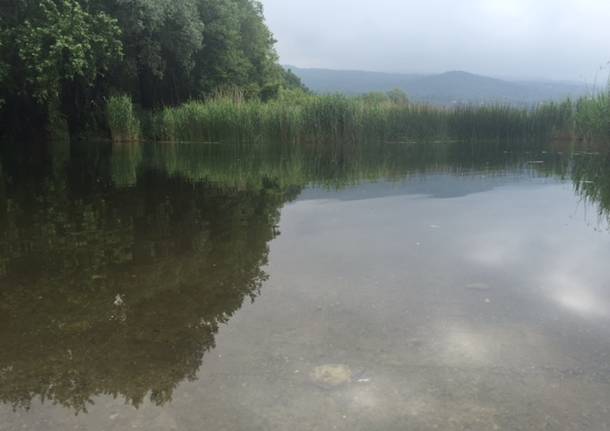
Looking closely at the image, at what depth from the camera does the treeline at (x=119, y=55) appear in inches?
656

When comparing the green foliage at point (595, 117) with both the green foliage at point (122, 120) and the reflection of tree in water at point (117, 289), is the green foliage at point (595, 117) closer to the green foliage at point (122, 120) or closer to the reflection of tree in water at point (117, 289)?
the reflection of tree in water at point (117, 289)

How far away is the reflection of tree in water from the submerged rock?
0.58 m

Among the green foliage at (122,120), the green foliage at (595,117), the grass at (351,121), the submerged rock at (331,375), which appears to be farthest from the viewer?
the green foliage at (122,120)

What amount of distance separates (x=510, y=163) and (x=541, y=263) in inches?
354

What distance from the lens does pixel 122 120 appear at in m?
19.8

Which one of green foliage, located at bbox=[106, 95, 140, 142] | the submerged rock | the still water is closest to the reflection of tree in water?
the still water

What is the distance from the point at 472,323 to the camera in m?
2.82

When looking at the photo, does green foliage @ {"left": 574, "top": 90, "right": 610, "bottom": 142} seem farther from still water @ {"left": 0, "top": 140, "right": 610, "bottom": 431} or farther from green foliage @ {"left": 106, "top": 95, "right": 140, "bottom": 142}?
green foliage @ {"left": 106, "top": 95, "right": 140, "bottom": 142}

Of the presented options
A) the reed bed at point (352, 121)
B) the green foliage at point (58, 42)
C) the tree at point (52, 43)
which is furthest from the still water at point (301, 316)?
the tree at point (52, 43)

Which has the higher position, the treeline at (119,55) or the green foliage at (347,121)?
the treeline at (119,55)

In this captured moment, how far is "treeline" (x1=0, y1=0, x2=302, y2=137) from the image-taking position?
16.7 m

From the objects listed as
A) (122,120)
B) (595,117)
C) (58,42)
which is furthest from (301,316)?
(122,120)

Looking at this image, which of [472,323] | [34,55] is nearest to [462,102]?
[34,55]

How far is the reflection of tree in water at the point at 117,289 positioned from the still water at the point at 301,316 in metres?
0.01
